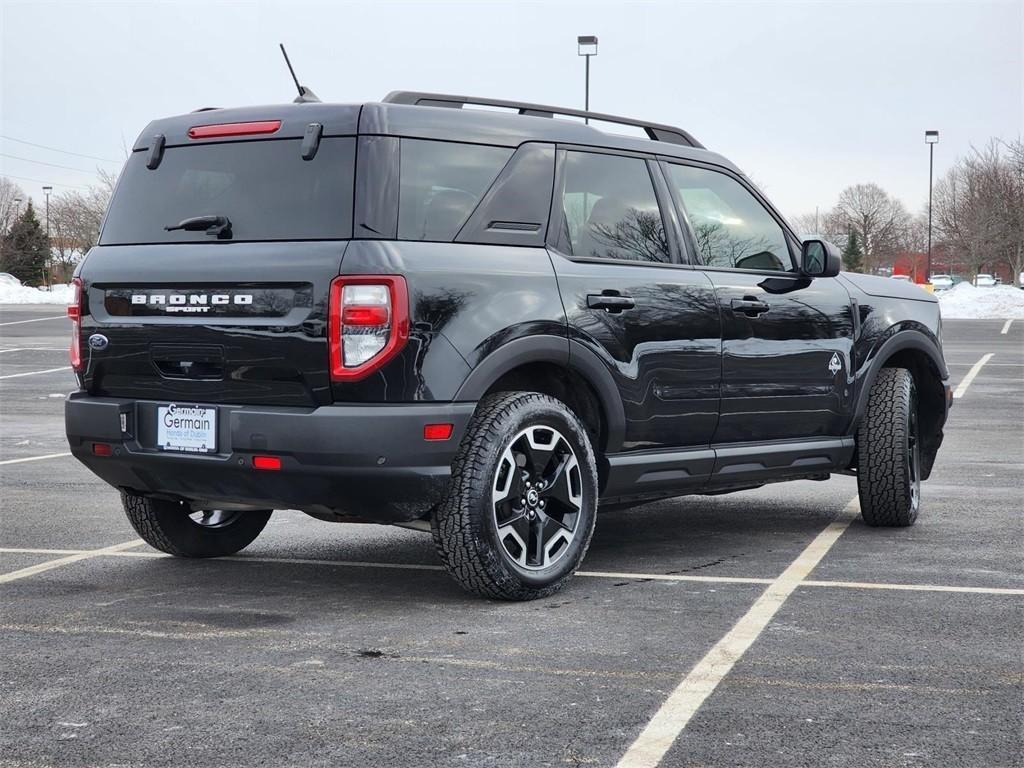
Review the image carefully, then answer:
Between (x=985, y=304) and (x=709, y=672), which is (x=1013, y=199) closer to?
(x=985, y=304)

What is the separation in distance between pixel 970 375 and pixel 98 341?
56.5 feet

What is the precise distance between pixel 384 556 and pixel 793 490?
3478mm

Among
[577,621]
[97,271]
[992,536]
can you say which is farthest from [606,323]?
[992,536]

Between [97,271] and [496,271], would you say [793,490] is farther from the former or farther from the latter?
[97,271]

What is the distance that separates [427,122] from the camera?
5.70 metres

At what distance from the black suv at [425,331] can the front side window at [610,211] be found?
10 mm

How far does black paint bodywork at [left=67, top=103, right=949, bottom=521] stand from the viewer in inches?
209

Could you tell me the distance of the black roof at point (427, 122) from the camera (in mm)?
5570

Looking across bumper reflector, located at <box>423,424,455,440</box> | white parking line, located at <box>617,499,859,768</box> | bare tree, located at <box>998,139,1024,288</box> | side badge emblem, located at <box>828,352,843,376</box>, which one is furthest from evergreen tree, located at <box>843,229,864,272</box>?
bumper reflector, located at <box>423,424,455,440</box>

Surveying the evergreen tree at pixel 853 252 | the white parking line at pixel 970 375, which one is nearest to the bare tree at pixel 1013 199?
the evergreen tree at pixel 853 252

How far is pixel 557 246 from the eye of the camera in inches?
237

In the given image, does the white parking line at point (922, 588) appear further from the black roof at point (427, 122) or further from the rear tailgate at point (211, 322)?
the rear tailgate at point (211, 322)

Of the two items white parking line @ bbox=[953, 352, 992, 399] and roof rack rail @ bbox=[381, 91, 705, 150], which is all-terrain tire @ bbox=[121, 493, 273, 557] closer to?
roof rack rail @ bbox=[381, 91, 705, 150]

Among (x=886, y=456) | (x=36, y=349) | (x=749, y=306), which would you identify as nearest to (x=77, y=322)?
(x=749, y=306)
